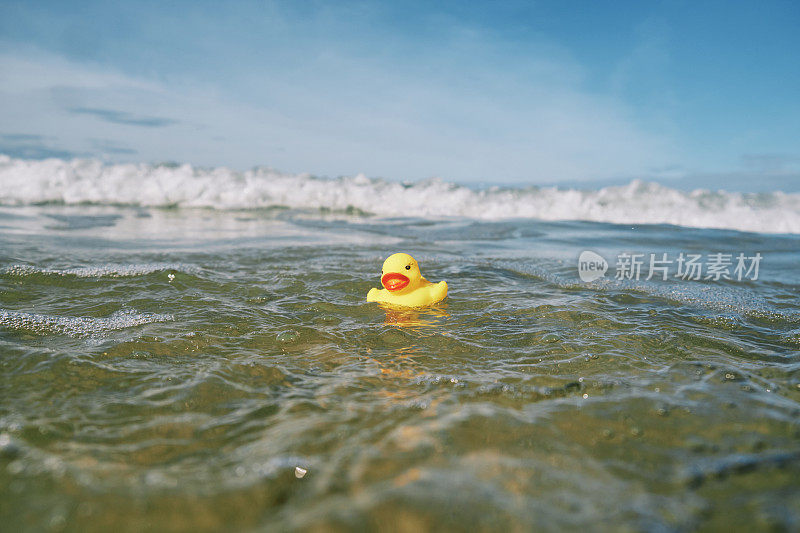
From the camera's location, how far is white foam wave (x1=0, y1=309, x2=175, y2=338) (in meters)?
3.87

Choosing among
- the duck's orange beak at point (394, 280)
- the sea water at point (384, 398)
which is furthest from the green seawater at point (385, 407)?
the duck's orange beak at point (394, 280)

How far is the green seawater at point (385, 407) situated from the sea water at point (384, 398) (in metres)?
0.01

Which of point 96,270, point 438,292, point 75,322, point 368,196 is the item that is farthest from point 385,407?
point 368,196

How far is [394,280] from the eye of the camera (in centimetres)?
492

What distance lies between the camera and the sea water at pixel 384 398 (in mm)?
1812

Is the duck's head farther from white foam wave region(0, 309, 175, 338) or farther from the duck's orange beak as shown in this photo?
white foam wave region(0, 309, 175, 338)

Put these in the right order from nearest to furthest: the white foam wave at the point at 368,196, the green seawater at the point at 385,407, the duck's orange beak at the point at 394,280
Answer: the green seawater at the point at 385,407 < the duck's orange beak at the point at 394,280 < the white foam wave at the point at 368,196

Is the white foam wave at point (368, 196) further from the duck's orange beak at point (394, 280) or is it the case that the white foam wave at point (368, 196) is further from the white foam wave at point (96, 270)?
the duck's orange beak at point (394, 280)

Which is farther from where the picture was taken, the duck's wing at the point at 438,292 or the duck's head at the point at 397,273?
the duck's wing at the point at 438,292

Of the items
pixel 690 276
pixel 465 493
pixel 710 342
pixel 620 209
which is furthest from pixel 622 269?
pixel 620 209

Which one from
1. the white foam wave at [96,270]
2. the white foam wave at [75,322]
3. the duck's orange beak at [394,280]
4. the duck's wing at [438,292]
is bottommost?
the white foam wave at [75,322]

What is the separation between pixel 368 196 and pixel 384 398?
19402mm

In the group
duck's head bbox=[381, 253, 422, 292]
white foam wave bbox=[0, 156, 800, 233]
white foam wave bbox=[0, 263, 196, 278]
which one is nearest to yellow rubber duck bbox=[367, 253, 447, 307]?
duck's head bbox=[381, 253, 422, 292]

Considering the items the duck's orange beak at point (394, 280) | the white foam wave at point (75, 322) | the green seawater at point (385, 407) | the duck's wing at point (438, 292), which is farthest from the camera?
the duck's wing at point (438, 292)
